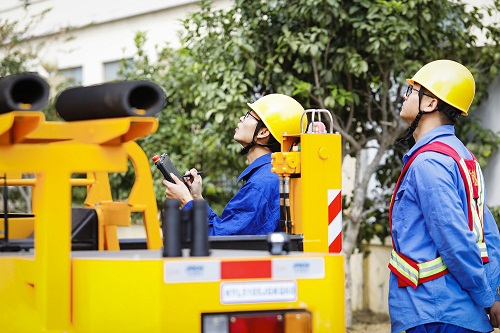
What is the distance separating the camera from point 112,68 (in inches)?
627

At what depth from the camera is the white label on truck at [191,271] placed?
3.23m

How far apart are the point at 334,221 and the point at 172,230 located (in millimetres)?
1383

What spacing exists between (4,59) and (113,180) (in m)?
2.23

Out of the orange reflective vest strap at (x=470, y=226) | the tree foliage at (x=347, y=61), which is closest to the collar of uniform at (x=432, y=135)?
the orange reflective vest strap at (x=470, y=226)

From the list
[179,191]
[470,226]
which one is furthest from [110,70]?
[470,226]

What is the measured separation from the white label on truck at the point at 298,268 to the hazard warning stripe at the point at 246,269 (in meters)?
0.03

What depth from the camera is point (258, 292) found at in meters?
3.35

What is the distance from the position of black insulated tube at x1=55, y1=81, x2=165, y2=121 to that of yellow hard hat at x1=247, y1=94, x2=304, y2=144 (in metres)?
2.21

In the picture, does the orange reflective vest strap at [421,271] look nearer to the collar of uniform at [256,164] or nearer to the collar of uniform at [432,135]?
the collar of uniform at [432,135]

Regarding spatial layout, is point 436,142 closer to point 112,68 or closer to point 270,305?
point 270,305

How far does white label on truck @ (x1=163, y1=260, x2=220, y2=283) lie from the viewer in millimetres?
3230

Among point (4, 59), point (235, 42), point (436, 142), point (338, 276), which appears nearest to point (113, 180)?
point (4, 59)

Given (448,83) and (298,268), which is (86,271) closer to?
(298,268)

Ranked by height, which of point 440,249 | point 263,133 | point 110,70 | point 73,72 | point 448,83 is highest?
point 73,72
